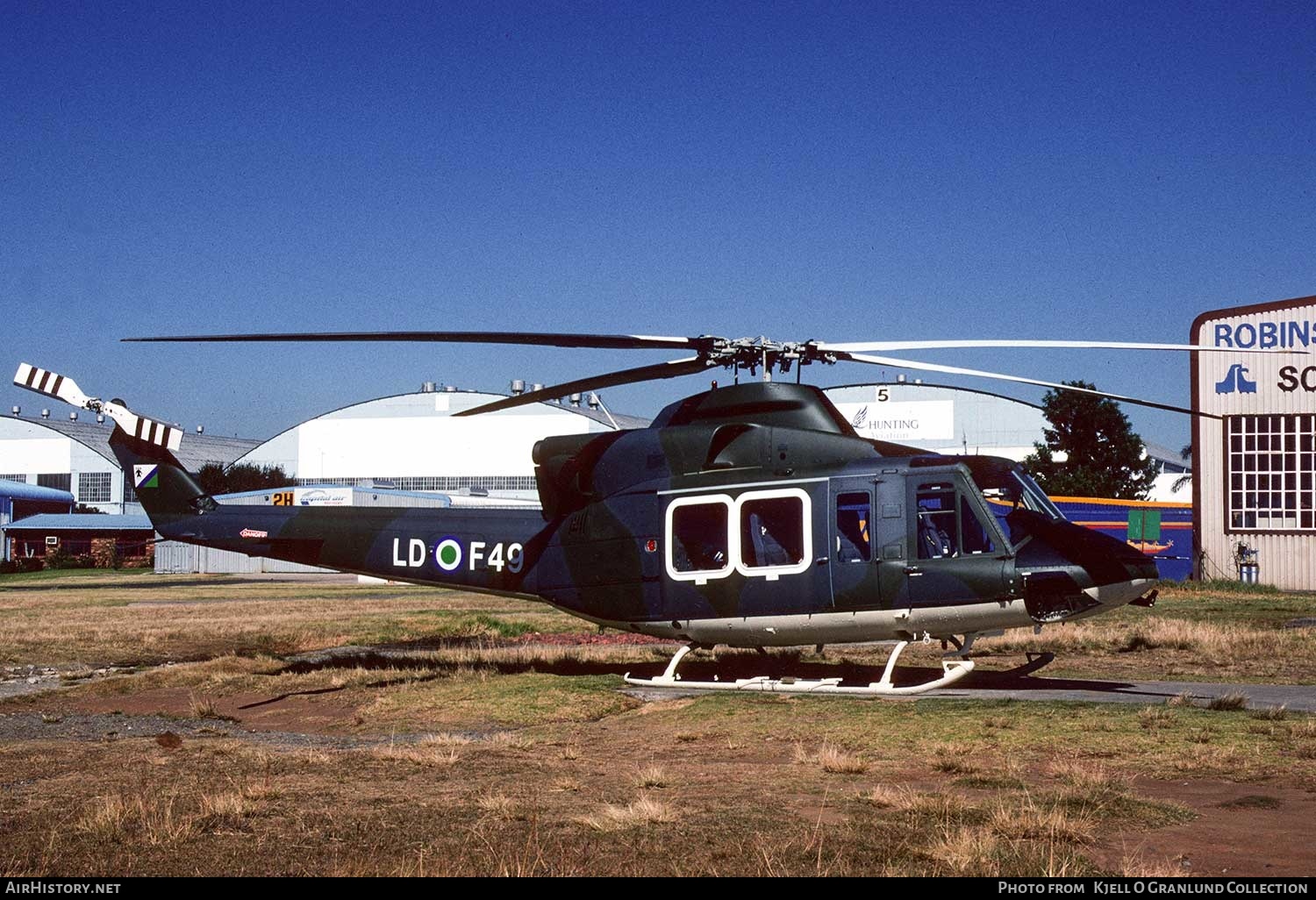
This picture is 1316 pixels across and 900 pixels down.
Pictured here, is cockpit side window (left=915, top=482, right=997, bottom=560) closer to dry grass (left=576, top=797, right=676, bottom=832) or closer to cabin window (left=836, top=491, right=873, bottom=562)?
cabin window (left=836, top=491, right=873, bottom=562)

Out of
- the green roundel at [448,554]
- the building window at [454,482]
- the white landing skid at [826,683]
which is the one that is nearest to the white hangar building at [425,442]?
the building window at [454,482]

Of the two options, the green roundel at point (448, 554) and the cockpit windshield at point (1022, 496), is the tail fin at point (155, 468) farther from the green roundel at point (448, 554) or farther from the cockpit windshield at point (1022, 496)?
the cockpit windshield at point (1022, 496)

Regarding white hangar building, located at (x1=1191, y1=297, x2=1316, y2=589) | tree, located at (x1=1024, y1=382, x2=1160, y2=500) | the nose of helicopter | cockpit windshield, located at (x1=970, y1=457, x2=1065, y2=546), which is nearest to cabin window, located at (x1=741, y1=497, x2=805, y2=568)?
cockpit windshield, located at (x1=970, y1=457, x2=1065, y2=546)

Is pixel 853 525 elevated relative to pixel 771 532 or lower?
elevated

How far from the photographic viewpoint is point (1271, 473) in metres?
44.9

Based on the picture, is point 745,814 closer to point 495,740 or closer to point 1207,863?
point 1207,863

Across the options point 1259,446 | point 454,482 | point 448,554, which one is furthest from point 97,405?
point 454,482

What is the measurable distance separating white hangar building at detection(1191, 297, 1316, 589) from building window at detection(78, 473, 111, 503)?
96.2 meters

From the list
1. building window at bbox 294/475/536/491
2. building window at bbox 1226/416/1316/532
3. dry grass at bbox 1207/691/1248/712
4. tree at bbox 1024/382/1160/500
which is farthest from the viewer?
building window at bbox 294/475/536/491

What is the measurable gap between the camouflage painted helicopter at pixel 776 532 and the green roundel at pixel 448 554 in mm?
32

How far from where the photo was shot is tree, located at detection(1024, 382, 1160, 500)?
78312 millimetres

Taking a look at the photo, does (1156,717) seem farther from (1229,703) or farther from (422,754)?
(422,754)

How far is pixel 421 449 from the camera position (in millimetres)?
93688

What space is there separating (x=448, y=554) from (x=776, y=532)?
19.7ft
